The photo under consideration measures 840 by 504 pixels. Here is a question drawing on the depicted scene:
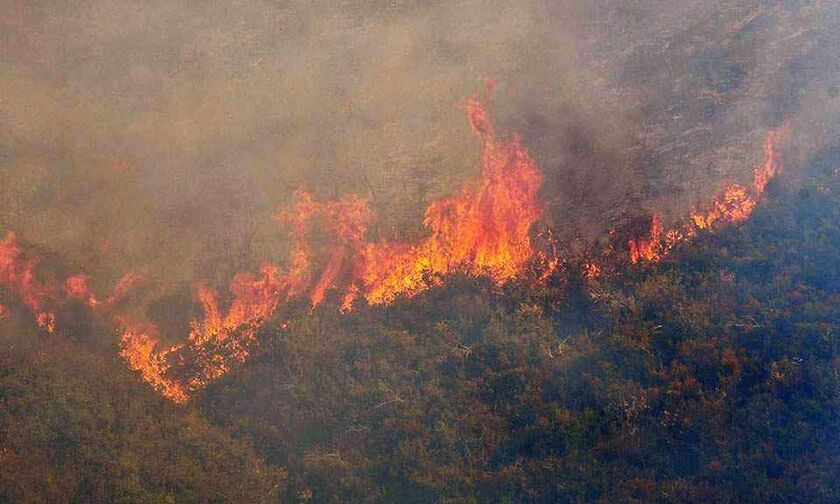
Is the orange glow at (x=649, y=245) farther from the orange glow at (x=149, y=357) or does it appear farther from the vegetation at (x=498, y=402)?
the orange glow at (x=149, y=357)

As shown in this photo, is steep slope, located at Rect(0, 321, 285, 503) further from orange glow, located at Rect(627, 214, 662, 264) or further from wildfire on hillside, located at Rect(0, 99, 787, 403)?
orange glow, located at Rect(627, 214, 662, 264)

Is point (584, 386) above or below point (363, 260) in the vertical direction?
below

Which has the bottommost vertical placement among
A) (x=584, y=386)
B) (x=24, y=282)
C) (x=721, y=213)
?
(x=584, y=386)

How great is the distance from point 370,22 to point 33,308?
7.93 m

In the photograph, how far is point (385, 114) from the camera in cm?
1402

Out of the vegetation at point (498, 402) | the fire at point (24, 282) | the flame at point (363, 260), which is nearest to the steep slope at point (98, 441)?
the vegetation at point (498, 402)

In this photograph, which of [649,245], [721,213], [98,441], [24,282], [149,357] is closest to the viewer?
[98,441]

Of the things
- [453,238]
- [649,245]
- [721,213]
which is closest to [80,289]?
[453,238]

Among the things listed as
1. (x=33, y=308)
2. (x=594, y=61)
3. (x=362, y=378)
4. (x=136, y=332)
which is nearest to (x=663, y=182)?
(x=594, y=61)

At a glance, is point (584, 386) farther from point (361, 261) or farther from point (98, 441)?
point (98, 441)

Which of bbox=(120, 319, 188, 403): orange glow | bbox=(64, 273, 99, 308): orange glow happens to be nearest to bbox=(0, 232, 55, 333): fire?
bbox=(64, 273, 99, 308): orange glow

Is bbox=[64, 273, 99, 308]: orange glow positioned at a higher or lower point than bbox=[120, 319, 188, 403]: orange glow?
higher

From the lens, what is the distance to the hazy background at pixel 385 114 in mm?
13055

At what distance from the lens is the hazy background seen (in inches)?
514
